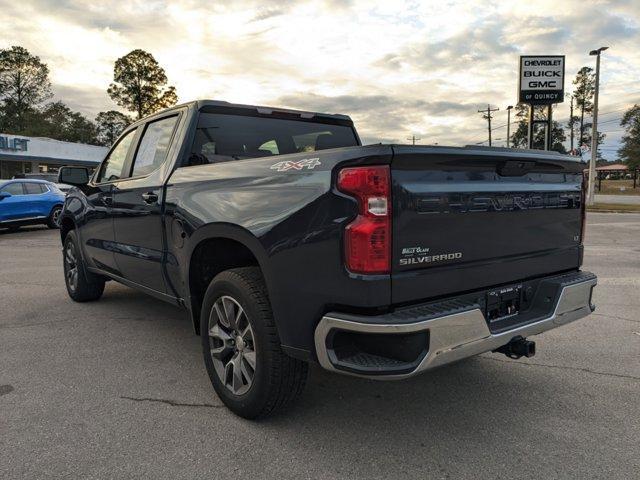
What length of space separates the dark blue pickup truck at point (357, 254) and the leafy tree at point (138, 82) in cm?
5659

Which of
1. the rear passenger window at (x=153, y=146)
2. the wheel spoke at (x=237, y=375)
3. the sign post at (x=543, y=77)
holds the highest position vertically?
the sign post at (x=543, y=77)

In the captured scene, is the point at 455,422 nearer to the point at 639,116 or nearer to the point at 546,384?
the point at 546,384

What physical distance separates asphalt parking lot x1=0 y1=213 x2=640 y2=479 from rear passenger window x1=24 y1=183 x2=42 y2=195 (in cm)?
1148

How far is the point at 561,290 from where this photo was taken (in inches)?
122

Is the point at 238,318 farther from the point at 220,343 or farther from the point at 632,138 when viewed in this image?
the point at 632,138

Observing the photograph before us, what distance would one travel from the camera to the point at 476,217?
2742 millimetres

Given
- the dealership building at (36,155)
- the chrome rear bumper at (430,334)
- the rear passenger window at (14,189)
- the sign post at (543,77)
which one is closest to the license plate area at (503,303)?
the chrome rear bumper at (430,334)

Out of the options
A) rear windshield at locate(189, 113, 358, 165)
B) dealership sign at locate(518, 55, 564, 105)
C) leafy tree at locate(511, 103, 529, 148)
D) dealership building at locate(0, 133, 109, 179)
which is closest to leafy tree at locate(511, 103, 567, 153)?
leafy tree at locate(511, 103, 529, 148)

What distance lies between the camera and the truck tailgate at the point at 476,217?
2.47 m

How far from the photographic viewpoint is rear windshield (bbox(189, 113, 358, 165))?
405 cm

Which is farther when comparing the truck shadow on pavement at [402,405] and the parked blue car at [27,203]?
the parked blue car at [27,203]

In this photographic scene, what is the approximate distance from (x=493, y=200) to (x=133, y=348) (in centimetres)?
317

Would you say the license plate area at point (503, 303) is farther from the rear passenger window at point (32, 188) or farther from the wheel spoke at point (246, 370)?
the rear passenger window at point (32, 188)

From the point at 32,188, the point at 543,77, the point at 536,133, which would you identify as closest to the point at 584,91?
the point at 536,133
